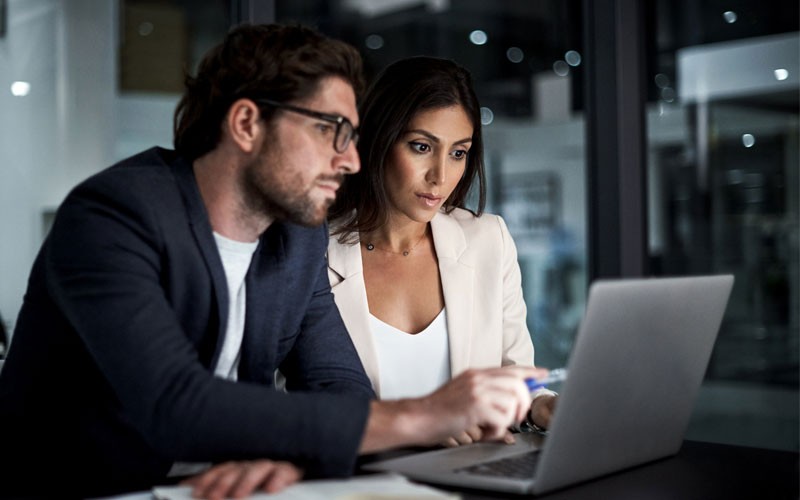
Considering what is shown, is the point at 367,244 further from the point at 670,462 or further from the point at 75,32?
the point at 75,32

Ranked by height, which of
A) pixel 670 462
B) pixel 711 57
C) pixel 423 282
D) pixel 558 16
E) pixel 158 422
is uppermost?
pixel 558 16

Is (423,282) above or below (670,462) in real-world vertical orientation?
above

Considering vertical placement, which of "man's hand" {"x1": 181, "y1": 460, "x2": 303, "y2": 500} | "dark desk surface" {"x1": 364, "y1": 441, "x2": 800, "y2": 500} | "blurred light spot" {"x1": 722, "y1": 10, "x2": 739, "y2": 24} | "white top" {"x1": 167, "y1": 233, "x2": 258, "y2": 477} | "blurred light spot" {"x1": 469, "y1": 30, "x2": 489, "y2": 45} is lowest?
"dark desk surface" {"x1": 364, "y1": 441, "x2": 800, "y2": 500}

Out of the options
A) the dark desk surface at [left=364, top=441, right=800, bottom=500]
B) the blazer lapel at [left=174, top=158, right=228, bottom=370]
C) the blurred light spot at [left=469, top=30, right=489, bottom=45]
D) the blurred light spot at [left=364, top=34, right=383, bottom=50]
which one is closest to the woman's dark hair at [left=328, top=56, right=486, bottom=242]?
the blazer lapel at [left=174, top=158, right=228, bottom=370]

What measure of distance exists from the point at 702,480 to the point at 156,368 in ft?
2.72

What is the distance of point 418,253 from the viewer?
2.49 m

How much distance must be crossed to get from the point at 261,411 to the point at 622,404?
0.52 metres

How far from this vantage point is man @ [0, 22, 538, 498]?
1.36 metres

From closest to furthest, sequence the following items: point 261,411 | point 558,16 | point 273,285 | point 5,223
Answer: point 261,411 → point 273,285 → point 5,223 → point 558,16

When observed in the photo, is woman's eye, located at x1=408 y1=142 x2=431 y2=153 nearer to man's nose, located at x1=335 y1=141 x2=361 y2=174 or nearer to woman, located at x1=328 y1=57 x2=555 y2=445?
woman, located at x1=328 y1=57 x2=555 y2=445

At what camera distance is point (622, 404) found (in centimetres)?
143

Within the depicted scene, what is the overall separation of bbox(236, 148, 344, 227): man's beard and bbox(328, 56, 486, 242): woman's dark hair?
0.67m

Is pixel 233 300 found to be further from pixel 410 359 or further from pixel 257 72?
pixel 410 359

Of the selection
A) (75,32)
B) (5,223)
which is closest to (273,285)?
(5,223)
